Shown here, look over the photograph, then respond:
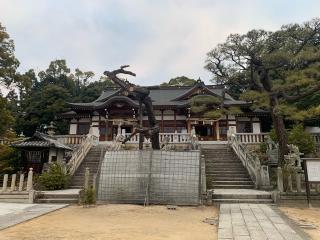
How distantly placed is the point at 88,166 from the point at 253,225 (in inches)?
478

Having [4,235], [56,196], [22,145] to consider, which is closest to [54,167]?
[56,196]

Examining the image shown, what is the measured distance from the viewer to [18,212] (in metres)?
9.93

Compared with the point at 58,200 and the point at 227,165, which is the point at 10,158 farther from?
the point at 227,165

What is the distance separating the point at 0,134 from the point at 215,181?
1580cm

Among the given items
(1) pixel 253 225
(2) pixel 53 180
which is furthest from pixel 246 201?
(2) pixel 53 180

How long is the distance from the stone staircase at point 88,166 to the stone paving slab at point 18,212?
13.1 feet

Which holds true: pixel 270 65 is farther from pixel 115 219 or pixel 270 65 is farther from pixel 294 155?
pixel 115 219

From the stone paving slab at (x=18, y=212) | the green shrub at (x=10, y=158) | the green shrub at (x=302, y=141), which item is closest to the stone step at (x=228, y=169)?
the green shrub at (x=302, y=141)

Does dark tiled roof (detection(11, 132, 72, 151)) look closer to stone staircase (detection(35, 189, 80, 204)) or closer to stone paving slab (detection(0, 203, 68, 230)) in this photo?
stone staircase (detection(35, 189, 80, 204))

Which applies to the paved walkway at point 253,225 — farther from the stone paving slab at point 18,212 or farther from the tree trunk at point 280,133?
the tree trunk at point 280,133

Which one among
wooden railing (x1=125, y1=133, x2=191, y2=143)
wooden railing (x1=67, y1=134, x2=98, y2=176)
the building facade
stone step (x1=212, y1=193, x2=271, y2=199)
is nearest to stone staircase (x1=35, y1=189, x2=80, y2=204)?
wooden railing (x1=67, y1=134, x2=98, y2=176)

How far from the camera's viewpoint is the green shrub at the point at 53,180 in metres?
14.6

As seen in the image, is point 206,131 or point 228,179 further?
point 206,131

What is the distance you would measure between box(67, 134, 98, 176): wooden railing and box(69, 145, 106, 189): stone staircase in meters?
0.22
